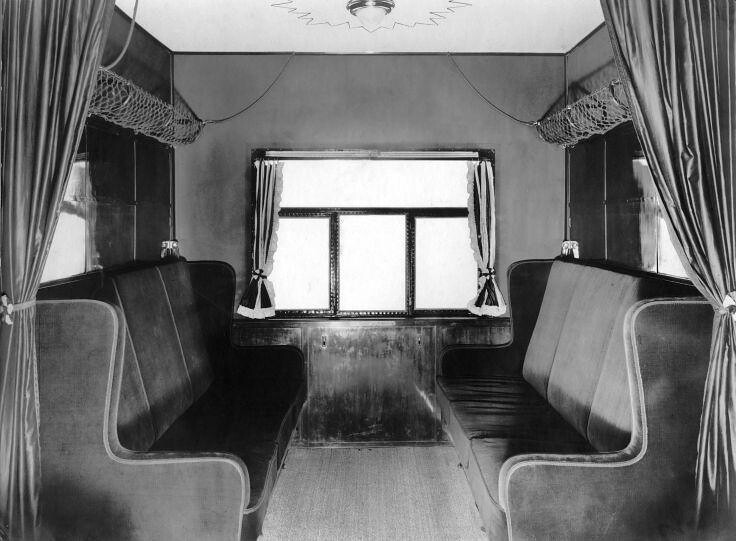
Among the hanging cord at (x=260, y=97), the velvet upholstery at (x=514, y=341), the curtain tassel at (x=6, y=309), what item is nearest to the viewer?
the curtain tassel at (x=6, y=309)

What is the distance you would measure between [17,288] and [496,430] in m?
2.22

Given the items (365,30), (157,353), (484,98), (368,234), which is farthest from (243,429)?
(484,98)

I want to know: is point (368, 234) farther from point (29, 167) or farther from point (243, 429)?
point (29, 167)

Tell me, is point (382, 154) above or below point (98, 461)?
above

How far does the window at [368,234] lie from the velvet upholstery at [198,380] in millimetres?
506

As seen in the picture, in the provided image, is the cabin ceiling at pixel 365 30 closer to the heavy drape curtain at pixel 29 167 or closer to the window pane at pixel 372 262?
the window pane at pixel 372 262

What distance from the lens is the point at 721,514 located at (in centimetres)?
239

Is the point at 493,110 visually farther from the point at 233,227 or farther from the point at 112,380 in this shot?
the point at 112,380

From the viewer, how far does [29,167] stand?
228 centimetres

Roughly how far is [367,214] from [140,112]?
175 cm

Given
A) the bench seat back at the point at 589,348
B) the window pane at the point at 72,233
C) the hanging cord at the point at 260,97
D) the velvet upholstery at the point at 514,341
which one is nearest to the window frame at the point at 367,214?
the hanging cord at the point at 260,97

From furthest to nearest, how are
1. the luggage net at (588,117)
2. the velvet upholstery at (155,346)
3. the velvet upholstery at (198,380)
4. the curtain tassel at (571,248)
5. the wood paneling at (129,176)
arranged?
the curtain tassel at (571,248) < the wood paneling at (129,176) < the luggage net at (588,117) < the velvet upholstery at (155,346) < the velvet upholstery at (198,380)

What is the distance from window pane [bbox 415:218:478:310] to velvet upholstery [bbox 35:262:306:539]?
107 cm

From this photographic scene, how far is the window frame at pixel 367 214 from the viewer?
468cm
